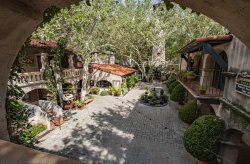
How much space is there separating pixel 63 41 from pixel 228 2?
15147 mm

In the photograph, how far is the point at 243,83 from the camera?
19.0 feet

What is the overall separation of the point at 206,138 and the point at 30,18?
8080 millimetres

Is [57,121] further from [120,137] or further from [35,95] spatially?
[35,95]

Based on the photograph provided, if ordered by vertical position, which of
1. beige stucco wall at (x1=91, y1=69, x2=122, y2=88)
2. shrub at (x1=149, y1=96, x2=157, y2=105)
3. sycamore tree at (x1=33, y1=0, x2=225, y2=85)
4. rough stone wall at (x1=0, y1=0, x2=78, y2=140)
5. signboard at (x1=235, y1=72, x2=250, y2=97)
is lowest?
shrub at (x1=149, y1=96, x2=157, y2=105)

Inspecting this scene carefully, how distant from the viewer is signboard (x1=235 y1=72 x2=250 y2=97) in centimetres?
555

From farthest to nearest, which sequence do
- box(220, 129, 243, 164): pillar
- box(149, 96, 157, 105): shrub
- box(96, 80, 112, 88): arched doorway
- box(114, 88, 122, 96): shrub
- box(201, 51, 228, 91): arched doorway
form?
box(96, 80, 112, 88): arched doorway → box(114, 88, 122, 96): shrub → box(149, 96, 157, 105): shrub → box(201, 51, 228, 91): arched doorway → box(220, 129, 243, 164): pillar

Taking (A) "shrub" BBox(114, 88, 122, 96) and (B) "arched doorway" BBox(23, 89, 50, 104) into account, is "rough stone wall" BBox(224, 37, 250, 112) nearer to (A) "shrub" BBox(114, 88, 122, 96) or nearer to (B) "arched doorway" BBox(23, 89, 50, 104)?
(A) "shrub" BBox(114, 88, 122, 96)

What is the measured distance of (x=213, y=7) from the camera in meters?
1.61

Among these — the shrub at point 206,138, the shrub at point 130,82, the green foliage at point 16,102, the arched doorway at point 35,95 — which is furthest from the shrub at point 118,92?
the green foliage at point 16,102

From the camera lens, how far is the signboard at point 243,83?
555 cm

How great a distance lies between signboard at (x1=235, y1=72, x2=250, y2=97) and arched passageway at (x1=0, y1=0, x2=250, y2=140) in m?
4.75

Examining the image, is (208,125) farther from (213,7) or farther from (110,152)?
(213,7)

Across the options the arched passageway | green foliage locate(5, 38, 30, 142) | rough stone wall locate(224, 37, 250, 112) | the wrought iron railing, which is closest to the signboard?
rough stone wall locate(224, 37, 250, 112)

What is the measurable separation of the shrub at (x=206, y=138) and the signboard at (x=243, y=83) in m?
2.05
